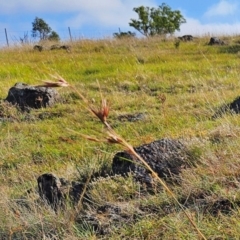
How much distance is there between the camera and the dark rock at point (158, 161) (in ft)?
12.5

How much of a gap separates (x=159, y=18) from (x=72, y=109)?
99.6 ft

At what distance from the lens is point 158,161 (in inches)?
158

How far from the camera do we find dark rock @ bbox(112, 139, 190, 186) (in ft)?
12.5

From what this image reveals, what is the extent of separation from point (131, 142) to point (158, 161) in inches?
70.5

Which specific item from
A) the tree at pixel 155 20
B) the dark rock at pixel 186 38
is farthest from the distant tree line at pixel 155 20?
the dark rock at pixel 186 38

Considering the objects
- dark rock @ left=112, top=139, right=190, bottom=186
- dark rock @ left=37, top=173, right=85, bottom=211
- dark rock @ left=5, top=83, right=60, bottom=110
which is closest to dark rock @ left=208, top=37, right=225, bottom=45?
dark rock @ left=5, top=83, right=60, bottom=110

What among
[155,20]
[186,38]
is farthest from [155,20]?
[186,38]

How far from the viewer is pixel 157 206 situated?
3.25 meters

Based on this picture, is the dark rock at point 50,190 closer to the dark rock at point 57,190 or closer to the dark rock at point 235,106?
the dark rock at point 57,190

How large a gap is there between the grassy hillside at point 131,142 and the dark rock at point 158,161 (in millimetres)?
108

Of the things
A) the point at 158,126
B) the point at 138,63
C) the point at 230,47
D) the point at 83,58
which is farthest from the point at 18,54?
the point at 158,126

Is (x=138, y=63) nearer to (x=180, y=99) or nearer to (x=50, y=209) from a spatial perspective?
(x=180, y=99)

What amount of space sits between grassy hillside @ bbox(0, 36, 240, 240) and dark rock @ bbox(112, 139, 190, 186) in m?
0.11

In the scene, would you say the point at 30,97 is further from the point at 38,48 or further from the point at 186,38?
the point at 186,38
